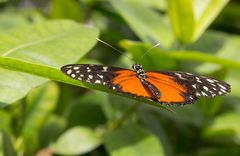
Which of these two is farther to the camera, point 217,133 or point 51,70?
point 217,133

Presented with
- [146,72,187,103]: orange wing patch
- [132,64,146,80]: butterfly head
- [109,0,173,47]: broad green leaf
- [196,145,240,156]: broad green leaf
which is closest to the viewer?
[146,72,187,103]: orange wing patch

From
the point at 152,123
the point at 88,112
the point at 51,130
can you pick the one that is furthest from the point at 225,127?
the point at 51,130

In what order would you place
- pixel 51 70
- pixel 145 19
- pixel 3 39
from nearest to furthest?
pixel 51 70
pixel 3 39
pixel 145 19

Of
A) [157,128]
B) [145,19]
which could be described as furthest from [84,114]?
[145,19]

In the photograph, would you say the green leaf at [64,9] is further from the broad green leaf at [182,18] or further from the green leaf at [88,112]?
the broad green leaf at [182,18]

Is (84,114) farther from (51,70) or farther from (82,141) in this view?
(51,70)

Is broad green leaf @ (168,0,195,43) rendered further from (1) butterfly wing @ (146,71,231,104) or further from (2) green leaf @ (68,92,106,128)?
(2) green leaf @ (68,92,106,128)

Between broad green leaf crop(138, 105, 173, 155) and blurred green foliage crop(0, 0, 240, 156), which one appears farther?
broad green leaf crop(138, 105, 173, 155)

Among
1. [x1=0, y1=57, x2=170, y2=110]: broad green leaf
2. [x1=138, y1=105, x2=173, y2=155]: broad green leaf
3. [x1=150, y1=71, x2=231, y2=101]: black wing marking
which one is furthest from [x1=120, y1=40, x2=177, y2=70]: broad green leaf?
[x1=0, y1=57, x2=170, y2=110]: broad green leaf
